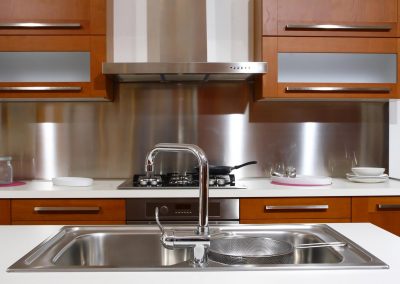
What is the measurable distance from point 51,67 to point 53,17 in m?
0.30

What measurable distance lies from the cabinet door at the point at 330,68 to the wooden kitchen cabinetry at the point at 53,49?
1.04 meters

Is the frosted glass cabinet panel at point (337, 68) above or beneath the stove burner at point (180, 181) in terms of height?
above

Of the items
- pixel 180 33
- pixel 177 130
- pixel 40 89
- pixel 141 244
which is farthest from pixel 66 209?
pixel 180 33

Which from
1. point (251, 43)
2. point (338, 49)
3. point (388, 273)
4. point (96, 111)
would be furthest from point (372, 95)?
point (388, 273)

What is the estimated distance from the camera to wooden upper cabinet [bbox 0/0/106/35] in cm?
275

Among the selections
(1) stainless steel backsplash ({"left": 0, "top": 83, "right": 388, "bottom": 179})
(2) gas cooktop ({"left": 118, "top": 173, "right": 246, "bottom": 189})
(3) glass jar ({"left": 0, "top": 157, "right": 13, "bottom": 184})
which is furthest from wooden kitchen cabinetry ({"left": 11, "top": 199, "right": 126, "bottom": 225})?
(1) stainless steel backsplash ({"left": 0, "top": 83, "right": 388, "bottom": 179})

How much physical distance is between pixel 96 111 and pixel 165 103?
1.57ft

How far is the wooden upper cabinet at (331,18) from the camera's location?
2805mm

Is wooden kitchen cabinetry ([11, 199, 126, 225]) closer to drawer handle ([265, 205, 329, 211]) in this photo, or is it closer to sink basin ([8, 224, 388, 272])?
drawer handle ([265, 205, 329, 211])

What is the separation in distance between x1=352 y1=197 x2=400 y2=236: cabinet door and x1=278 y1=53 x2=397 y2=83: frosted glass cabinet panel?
75 cm

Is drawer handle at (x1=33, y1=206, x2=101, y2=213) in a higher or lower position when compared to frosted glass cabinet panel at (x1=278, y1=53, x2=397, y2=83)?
lower

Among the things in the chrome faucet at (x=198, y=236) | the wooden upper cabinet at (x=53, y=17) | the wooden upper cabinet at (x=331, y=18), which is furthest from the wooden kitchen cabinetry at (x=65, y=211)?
the chrome faucet at (x=198, y=236)

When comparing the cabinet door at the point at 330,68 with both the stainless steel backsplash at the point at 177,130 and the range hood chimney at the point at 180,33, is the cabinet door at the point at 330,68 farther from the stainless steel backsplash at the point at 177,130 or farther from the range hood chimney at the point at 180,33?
the stainless steel backsplash at the point at 177,130

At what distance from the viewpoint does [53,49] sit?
2789mm
